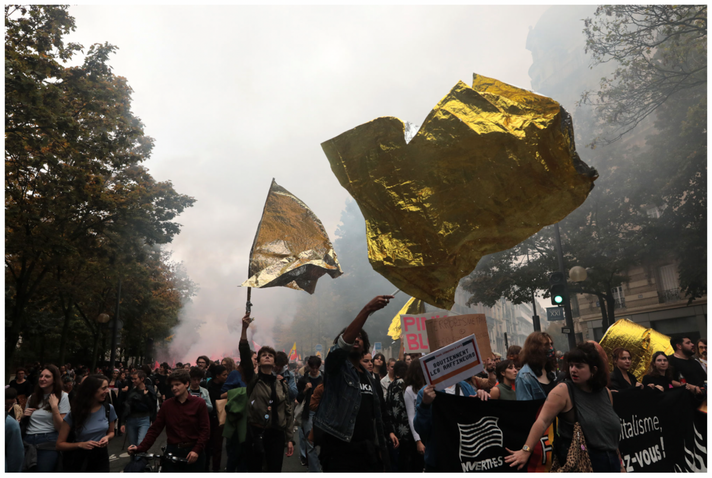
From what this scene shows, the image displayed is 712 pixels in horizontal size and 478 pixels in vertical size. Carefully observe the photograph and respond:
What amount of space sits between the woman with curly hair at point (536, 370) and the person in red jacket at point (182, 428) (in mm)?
3390

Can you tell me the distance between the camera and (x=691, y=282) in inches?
756

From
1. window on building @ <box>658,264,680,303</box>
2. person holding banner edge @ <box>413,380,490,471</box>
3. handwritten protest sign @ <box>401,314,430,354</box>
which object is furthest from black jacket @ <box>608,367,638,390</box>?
window on building @ <box>658,264,680,303</box>

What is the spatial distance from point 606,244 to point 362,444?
21726mm

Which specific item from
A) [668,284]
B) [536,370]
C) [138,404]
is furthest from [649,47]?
[668,284]

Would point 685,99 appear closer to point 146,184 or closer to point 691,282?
point 691,282


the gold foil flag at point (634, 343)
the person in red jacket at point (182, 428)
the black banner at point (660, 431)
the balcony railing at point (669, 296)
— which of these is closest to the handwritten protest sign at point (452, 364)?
the black banner at point (660, 431)

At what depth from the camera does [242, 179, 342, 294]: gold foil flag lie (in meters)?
5.18

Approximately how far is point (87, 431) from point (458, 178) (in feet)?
15.4

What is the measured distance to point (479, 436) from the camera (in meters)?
4.64

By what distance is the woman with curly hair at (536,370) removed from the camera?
4.82 m

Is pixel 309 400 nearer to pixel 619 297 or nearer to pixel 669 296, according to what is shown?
pixel 669 296

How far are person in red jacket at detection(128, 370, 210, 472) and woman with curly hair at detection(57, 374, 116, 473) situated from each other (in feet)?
1.10

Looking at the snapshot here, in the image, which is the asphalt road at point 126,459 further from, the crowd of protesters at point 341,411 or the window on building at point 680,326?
the window on building at point 680,326

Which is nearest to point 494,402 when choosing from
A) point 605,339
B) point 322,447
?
point 322,447
